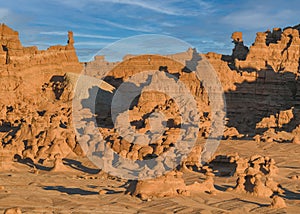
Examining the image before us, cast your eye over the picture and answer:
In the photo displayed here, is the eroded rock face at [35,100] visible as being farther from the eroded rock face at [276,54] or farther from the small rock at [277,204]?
the eroded rock face at [276,54]

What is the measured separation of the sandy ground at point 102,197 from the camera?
28.0 feet

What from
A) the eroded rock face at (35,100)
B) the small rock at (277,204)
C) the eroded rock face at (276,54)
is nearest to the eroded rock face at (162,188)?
the small rock at (277,204)

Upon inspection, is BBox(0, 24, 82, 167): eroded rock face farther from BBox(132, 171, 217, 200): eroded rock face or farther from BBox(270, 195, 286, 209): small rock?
BBox(270, 195, 286, 209): small rock

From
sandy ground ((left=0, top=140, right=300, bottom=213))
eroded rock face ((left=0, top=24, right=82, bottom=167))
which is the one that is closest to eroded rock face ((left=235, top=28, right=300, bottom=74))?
eroded rock face ((left=0, top=24, right=82, bottom=167))

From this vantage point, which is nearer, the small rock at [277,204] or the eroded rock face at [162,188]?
the small rock at [277,204]

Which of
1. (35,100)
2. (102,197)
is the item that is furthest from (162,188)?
(35,100)

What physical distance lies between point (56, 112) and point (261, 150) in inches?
468

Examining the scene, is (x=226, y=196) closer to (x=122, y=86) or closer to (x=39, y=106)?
(x=39, y=106)

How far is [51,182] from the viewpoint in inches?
470

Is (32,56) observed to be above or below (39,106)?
above

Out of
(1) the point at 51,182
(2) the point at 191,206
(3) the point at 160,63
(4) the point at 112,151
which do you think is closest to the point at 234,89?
(3) the point at 160,63

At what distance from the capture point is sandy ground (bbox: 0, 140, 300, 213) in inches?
336

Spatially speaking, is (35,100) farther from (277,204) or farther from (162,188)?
(277,204)

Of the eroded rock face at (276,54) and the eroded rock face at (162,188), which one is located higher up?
the eroded rock face at (276,54)
